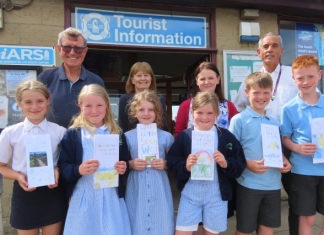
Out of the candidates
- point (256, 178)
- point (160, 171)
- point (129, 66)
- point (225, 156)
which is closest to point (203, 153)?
point (225, 156)

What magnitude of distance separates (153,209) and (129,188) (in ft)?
0.87

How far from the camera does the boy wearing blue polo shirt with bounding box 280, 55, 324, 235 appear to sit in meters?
2.69

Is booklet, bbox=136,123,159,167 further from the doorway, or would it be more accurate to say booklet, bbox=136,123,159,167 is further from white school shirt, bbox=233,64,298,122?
the doorway

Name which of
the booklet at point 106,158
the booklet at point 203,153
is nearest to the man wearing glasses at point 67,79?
the booklet at point 106,158

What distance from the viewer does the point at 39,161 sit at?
218 centimetres

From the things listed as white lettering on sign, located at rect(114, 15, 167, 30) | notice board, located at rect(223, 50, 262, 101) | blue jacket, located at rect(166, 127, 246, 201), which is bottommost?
blue jacket, located at rect(166, 127, 246, 201)

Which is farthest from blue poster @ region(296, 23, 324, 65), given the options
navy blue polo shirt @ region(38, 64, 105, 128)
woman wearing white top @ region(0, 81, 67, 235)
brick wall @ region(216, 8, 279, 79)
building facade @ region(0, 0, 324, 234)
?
woman wearing white top @ region(0, 81, 67, 235)

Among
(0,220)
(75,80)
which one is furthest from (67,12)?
(0,220)

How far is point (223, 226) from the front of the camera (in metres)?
2.45

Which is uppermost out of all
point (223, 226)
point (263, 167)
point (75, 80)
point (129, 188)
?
point (75, 80)

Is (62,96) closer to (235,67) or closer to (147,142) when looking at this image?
(147,142)

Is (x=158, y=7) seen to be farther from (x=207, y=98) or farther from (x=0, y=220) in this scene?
(x=0, y=220)

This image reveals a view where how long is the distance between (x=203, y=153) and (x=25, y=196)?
1379mm

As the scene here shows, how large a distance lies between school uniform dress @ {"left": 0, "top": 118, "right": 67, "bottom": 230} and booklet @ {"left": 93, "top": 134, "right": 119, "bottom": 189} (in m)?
0.39
